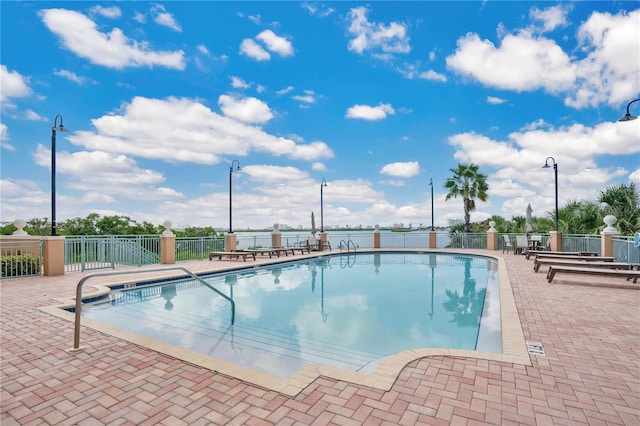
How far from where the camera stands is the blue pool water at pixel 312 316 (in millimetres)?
4273

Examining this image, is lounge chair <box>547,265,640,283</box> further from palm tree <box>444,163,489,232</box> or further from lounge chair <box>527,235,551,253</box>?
palm tree <box>444,163,489,232</box>

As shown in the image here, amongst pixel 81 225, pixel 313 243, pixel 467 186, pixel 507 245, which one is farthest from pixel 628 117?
pixel 81 225

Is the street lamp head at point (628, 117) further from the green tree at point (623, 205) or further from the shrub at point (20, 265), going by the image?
the shrub at point (20, 265)

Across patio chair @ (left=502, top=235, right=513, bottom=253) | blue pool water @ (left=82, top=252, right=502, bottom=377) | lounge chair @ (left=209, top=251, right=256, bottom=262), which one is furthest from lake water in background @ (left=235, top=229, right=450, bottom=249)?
blue pool water @ (left=82, top=252, right=502, bottom=377)

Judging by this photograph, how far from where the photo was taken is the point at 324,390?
2.69 m

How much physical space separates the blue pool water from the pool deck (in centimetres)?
83

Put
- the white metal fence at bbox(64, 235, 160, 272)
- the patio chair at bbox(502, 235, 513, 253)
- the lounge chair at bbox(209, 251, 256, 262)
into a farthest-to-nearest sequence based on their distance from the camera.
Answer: the patio chair at bbox(502, 235, 513, 253), the lounge chair at bbox(209, 251, 256, 262), the white metal fence at bbox(64, 235, 160, 272)

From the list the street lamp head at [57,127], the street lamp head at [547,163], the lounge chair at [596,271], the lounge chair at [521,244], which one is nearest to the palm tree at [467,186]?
the lounge chair at [521,244]

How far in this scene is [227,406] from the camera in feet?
8.09

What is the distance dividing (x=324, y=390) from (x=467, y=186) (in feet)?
64.1

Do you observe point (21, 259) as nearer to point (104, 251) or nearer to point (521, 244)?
point (104, 251)

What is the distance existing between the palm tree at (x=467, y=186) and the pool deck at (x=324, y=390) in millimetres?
16306

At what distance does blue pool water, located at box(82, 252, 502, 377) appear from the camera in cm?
427

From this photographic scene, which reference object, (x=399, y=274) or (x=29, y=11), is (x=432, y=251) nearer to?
(x=399, y=274)
